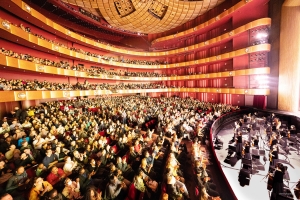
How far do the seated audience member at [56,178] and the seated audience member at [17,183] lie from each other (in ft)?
1.26

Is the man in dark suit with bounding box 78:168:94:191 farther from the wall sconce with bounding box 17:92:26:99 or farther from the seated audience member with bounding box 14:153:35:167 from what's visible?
the wall sconce with bounding box 17:92:26:99

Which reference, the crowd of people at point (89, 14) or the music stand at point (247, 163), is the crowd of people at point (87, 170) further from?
the crowd of people at point (89, 14)

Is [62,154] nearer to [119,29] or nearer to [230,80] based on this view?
[230,80]

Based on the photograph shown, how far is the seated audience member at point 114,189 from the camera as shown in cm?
284

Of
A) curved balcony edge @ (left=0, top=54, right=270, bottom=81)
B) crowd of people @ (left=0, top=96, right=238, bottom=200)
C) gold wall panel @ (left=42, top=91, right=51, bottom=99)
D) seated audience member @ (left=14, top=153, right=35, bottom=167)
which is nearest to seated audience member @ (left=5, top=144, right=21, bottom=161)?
crowd of people @ (left=0, top=96, right=238, bottom=200)

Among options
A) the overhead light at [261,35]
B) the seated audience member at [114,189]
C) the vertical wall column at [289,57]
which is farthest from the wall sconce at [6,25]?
the overhead light at [261,35]

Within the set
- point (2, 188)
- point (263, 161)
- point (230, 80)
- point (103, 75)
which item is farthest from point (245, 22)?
point (2, 188)

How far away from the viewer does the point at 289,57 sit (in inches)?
386

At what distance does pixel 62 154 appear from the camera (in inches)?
162

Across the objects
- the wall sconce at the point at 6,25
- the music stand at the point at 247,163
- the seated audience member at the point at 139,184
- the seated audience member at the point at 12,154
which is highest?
the wall sconce at the point at 6,25

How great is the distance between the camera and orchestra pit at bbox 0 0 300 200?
3.29 metres

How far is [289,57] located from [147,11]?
1407 cm

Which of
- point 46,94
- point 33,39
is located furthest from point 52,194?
point 33,39

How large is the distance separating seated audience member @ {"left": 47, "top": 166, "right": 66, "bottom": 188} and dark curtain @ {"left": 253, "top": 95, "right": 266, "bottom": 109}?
13799 mm
